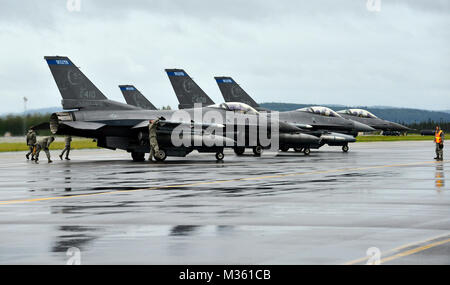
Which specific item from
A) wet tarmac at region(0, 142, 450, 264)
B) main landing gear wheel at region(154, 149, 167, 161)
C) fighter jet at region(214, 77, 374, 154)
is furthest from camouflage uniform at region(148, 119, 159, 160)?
fighter jet at region(214, 77, 374, 154)

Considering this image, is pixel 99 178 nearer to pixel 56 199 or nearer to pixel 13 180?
pixel 13 180

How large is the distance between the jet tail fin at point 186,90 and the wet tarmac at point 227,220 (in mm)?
Result: 25031

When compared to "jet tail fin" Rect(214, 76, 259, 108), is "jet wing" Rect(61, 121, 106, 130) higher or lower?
lower

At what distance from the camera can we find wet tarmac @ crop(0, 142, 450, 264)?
26.8ft

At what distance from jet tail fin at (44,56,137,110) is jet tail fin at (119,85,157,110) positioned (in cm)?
2075

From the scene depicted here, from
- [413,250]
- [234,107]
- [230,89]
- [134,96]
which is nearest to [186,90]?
[230,89]

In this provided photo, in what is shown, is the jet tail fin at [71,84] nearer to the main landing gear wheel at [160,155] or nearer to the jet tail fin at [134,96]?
the main landing gear wheel at [160,155]

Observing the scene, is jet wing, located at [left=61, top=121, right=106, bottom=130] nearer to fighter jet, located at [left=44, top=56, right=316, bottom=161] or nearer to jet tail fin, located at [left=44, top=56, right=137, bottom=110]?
fighter jet, located at [left=44, top=56, right=316, bottom=161]

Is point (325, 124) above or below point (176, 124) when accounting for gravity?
below

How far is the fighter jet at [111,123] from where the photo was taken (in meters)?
30.2

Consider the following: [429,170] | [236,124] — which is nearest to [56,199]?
[429,170]

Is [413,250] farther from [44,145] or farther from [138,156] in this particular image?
[44,145]

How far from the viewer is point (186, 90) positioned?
45.9 meters

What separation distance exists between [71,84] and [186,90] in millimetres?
15250
